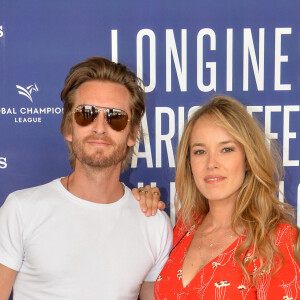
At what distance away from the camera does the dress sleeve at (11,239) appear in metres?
1.77

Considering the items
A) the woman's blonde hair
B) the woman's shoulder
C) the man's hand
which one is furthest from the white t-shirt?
the woman's shoulder

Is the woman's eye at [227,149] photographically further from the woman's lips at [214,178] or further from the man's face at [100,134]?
the man's face at [100,134]

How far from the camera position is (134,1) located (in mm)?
2457

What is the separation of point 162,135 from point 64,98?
0.64 meters

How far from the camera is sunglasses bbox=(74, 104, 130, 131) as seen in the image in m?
1.92

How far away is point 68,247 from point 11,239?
8.9 inches

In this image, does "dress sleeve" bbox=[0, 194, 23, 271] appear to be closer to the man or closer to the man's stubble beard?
the man

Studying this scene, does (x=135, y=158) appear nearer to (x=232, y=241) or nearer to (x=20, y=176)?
(x=20, y=176)

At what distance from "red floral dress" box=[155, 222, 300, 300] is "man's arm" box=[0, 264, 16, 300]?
0.60m

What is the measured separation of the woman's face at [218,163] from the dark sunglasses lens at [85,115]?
475mm

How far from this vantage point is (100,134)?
6.25 ft

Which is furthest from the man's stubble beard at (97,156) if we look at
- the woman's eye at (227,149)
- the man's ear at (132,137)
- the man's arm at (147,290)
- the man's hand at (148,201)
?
the man's arm at (147,290)

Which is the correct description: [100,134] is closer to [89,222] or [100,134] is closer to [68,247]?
[89,222]

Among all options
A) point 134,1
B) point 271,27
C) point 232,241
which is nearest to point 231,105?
point 232,241
